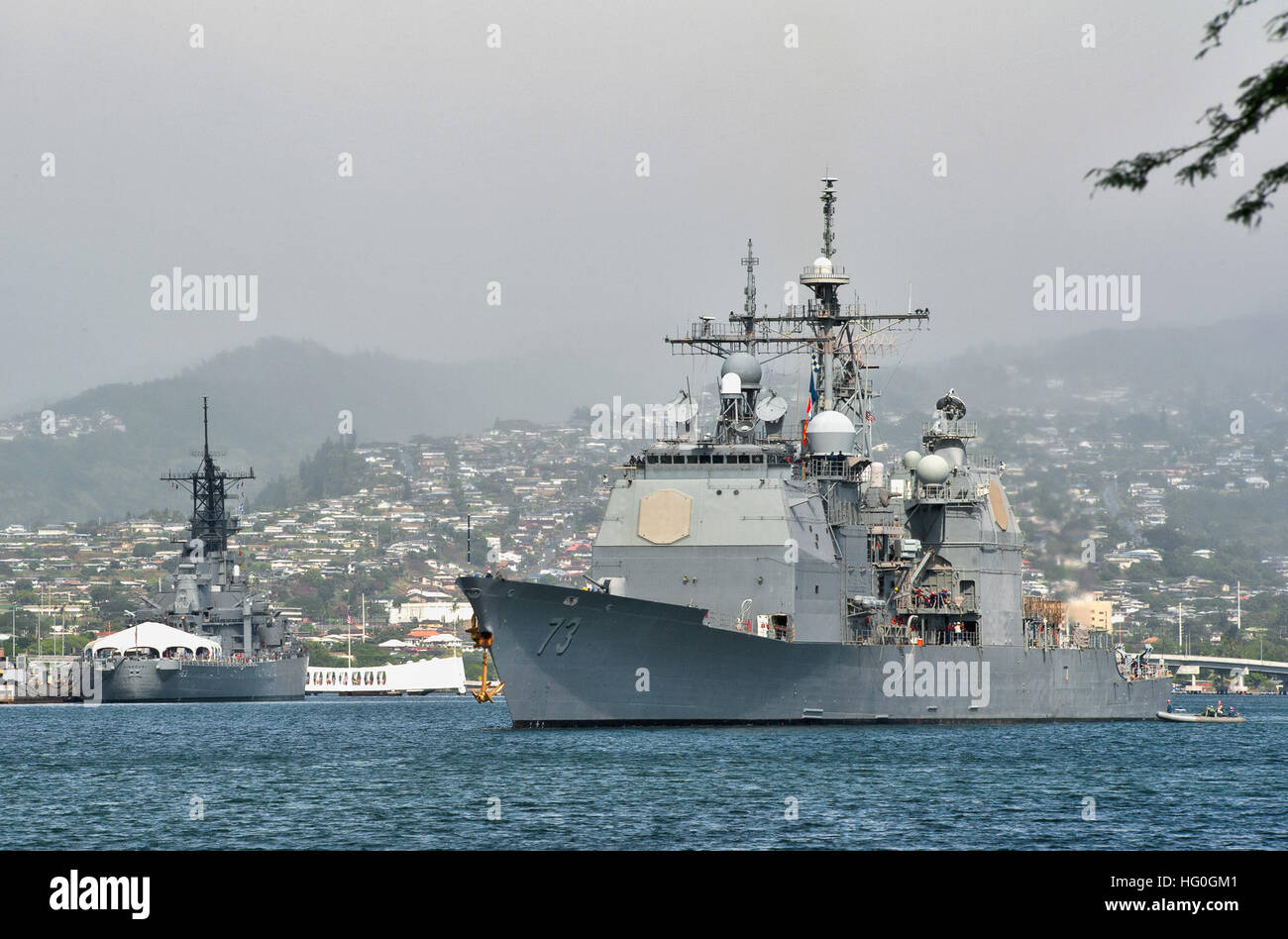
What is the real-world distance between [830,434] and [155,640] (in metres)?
61.0

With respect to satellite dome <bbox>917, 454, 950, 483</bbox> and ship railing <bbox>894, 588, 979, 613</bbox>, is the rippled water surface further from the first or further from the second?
satellite dome <bbox>917, 454, 950, 483</bbox>

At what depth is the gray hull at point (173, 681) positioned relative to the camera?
94.6 m

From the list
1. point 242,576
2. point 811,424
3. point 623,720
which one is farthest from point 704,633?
point 242,576

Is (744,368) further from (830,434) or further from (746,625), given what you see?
(746,625)

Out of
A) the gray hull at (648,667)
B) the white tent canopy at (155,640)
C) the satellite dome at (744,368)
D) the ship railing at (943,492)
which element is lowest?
the white tent canopy at (155,640)

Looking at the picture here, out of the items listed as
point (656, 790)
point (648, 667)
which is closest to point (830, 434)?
point (648, 667)

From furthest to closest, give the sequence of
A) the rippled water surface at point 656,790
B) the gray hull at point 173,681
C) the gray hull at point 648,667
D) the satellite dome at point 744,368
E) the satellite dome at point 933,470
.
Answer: the gray hull at point 173,681 < the satellite dome at point 933,470 < the satellite dome at point 744,368 < the gray hull at point 648,667 < the rippled water surface at point 656,790

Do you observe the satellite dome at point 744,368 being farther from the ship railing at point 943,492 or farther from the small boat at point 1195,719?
the small boat at point 1195,719

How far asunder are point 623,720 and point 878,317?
17146mm

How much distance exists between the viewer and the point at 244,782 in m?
33.9

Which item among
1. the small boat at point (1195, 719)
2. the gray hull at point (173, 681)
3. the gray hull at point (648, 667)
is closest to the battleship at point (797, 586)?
the gray hull at point (648, 667)

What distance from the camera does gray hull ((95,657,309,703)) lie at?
9462 centimetres

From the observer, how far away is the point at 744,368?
48562 mm

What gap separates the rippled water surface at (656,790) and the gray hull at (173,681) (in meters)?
47.4
